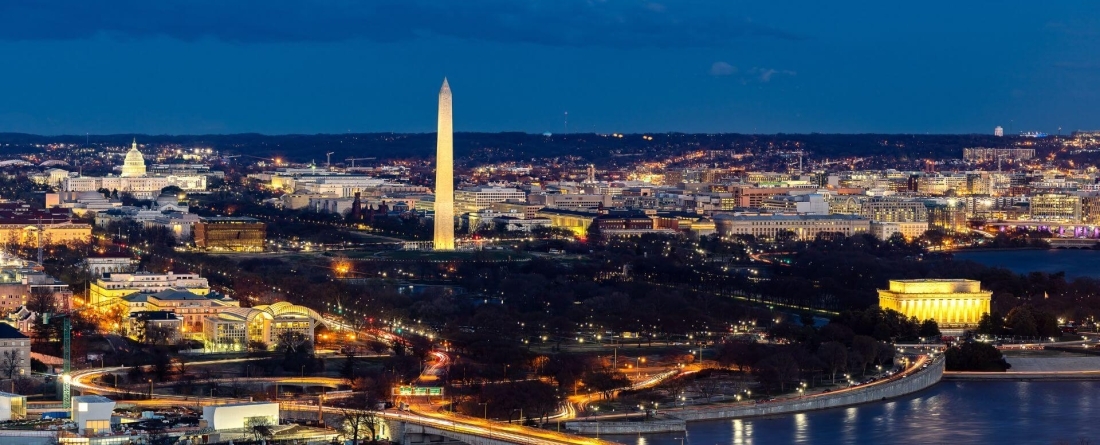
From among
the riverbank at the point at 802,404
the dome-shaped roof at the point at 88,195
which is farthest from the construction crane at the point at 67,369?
→ the dome-shaped roof at the point at 88,195

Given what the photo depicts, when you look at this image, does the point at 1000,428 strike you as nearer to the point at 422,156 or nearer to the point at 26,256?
the point at 26,256

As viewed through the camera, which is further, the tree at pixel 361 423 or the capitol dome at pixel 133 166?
the capitol dome at pixel 133 166

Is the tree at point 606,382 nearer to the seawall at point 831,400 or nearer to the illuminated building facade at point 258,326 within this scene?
the seawall at point 831,400

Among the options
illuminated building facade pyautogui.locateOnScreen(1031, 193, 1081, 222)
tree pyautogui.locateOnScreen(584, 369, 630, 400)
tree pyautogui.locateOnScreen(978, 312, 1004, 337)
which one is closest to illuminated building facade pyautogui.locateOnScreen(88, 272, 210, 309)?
tree pyautogui.locateOnScreen(584, 369, 630, 400)

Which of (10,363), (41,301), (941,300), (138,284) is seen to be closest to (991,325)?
(941,300)

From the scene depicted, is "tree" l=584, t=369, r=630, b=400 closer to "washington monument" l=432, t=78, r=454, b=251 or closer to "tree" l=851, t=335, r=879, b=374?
"tree" l=851, t=335, r=879, b=374

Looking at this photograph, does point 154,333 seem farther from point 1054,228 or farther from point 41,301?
point 1054,228

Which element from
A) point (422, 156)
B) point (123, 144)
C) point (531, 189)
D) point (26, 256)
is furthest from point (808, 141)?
point (26, 256)
